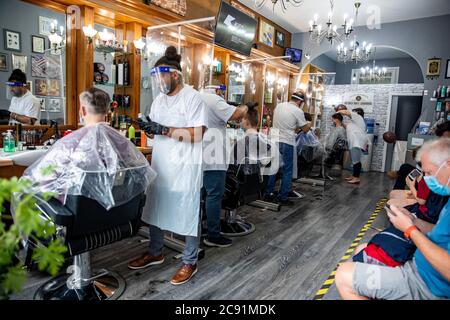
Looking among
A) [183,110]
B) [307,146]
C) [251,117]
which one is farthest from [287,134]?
[183,110]

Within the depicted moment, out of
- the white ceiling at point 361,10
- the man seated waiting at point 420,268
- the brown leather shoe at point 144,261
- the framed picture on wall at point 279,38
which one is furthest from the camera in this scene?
the framed picture on wall at point 279,38

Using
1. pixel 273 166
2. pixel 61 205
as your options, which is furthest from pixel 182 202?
pixel 273 166

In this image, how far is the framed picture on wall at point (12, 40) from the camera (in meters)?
2.68

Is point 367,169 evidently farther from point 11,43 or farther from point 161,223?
point 11,43

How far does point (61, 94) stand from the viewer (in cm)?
319

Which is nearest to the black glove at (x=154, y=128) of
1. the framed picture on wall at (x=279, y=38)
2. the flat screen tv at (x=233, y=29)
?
the flat screen tv at (x=233, y=29)

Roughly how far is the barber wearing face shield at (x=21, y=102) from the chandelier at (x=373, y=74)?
28.3 ft

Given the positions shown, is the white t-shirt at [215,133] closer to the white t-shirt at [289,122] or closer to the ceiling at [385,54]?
the white t-shirt at [289,122]

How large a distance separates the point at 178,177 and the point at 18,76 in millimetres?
1913

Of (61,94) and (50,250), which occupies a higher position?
(61,94)

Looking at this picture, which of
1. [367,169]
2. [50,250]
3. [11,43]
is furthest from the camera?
[367,169]

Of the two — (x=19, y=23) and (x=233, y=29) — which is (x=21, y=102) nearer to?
(x=19, y=23)

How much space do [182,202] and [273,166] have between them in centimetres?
159

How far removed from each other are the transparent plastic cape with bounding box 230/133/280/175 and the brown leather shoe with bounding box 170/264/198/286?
39.7 inches
